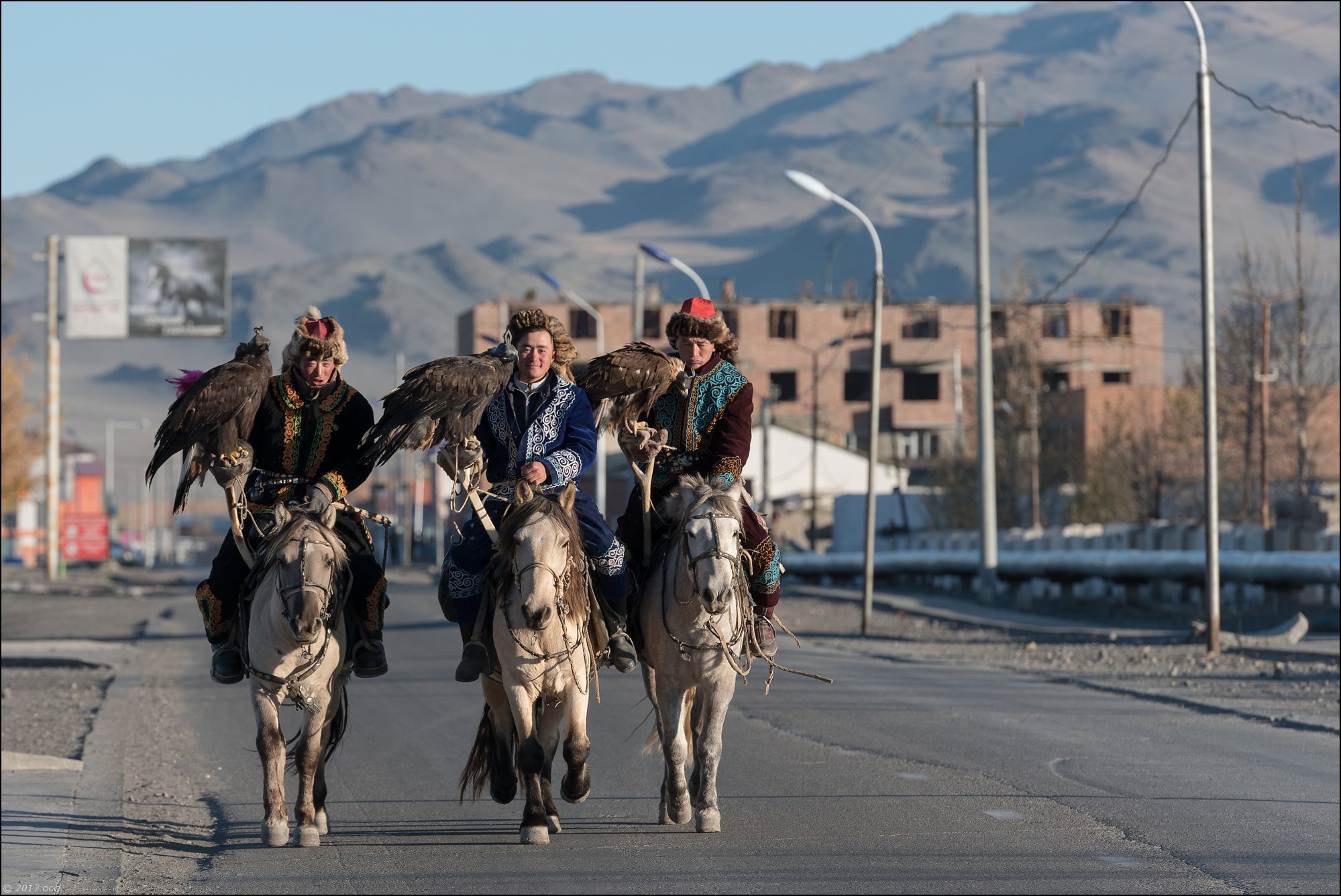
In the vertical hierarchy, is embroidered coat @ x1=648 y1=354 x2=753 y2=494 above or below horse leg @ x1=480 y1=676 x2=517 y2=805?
above

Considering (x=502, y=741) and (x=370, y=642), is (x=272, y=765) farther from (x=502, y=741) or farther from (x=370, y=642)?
(x=502, y=741)

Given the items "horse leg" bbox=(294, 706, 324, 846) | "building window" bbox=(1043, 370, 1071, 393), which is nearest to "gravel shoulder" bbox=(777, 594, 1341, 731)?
"horse leg" bbox=(294, 706, 324, 846)

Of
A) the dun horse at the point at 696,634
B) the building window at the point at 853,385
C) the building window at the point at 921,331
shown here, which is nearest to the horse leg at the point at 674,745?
the dun horse at the point at 696,634

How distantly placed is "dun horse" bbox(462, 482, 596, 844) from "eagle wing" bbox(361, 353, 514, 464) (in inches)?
18.0

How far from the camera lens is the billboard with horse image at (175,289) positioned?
57312 millimetres

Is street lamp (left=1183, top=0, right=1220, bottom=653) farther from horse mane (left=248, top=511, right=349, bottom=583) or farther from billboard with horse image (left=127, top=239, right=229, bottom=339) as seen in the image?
billboard with horse image (left=127, top=239, right=229, bottom=339)

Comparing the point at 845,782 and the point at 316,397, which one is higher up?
the point at 316,397

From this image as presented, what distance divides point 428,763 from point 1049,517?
53.7 metres

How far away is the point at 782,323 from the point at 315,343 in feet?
368

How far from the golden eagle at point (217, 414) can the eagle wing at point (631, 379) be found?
1756 millimetres

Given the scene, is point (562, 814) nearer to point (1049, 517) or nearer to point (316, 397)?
point (316, 397)

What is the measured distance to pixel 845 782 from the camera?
11867 mm

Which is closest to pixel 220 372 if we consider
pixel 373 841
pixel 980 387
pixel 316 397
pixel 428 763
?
pixel 316 397

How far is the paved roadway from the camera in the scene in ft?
29.2
